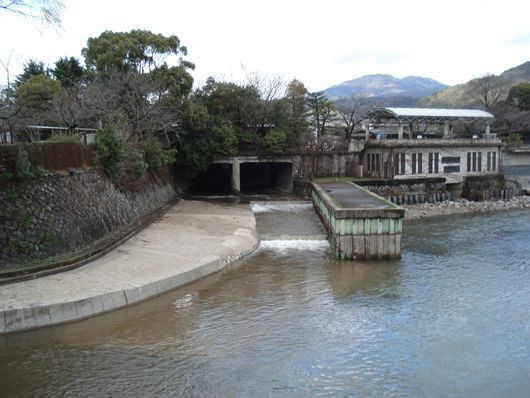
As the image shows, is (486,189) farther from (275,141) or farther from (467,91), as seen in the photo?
(467,91)

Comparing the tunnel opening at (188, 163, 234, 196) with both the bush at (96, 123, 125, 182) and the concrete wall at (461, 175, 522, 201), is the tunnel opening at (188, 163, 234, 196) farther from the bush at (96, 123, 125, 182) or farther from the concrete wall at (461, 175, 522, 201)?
the concrete wall at (461, 175, 522, 201)

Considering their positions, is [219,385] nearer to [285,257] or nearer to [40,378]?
[40,378]

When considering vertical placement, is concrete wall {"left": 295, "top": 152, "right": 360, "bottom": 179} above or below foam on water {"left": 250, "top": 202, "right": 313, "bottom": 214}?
above

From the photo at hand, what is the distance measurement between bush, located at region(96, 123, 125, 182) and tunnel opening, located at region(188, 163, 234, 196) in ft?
71.1

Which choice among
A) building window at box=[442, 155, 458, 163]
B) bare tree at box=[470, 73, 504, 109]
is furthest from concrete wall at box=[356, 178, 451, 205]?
bare tree at box=[470, 73, 504, 109]

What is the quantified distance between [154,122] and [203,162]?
8390 millimetres

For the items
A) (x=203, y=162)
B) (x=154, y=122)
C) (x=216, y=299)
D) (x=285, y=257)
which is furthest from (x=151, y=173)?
(x=216, y=299)

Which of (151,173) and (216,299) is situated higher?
(151,173)

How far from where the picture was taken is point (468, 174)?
44.9 m

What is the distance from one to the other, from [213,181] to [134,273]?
37.1 meters

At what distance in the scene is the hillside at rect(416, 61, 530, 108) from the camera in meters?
86.1

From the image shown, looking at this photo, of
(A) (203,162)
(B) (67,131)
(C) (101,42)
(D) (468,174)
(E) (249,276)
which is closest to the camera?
(E) (249,276)

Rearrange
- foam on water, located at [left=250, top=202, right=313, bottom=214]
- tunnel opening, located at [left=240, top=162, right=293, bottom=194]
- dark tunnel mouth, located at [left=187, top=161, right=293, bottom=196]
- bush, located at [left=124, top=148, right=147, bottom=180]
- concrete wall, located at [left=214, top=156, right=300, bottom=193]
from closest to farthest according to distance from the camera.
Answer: bush, located at [left=124, top=148, right=147, bottom=180] < foam on water, located at [left=250, top=202, right=313, bottom=214] < concrete wall, located at [left=214, top=156, right=300, bottom=193] < dark tunnel mouth, located at [left=187, top=161, right=293, bottom=196] < tunnel opening, located at [left=240, top=162, right=293, bottom=194]

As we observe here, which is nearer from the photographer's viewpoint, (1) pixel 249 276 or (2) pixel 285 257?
(1) pixel 249 276
